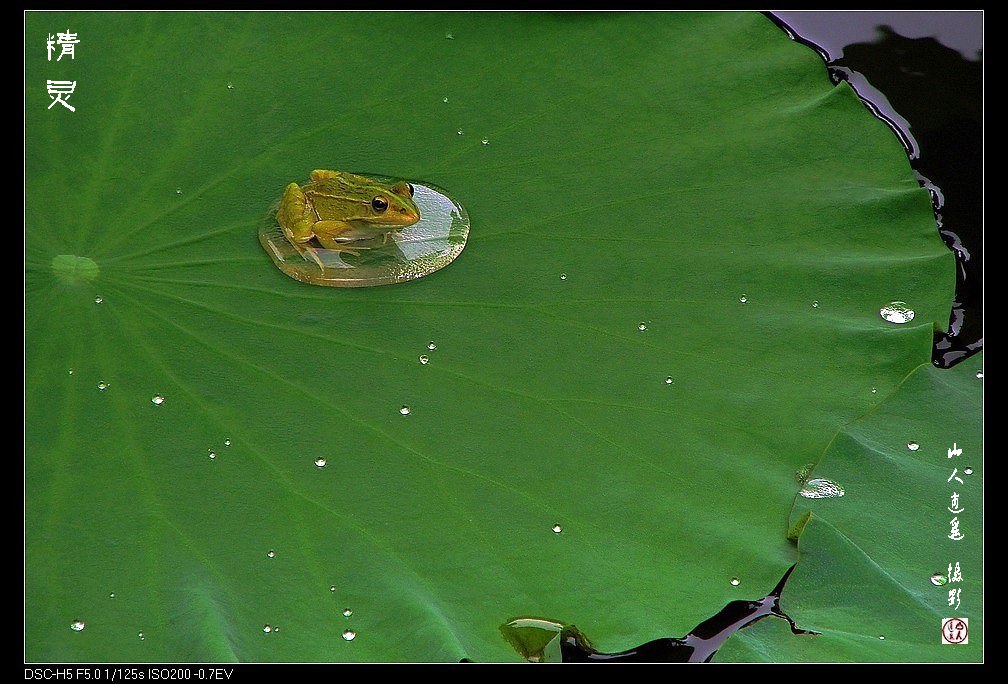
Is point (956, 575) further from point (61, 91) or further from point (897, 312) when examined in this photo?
point (61, 91)

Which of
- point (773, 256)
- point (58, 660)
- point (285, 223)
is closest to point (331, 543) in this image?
point (58, 660)

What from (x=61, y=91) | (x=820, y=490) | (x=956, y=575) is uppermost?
(x=61, y=91)

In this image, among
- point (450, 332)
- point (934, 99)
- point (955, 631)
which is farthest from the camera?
point (934, 99)

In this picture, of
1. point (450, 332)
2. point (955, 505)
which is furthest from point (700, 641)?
point (450, 332)

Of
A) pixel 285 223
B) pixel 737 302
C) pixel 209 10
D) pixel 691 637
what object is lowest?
pixel 691 637

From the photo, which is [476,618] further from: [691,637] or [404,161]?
[404,161]

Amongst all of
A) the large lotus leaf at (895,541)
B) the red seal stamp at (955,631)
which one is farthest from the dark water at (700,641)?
the red seal stamp at (955,631)

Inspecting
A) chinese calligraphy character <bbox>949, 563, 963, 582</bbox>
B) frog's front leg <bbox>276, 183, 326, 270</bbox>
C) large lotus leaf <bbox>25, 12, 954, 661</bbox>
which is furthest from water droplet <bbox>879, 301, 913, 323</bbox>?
frog's front leg <bbox>276, 183, 326, 270</bbox>
